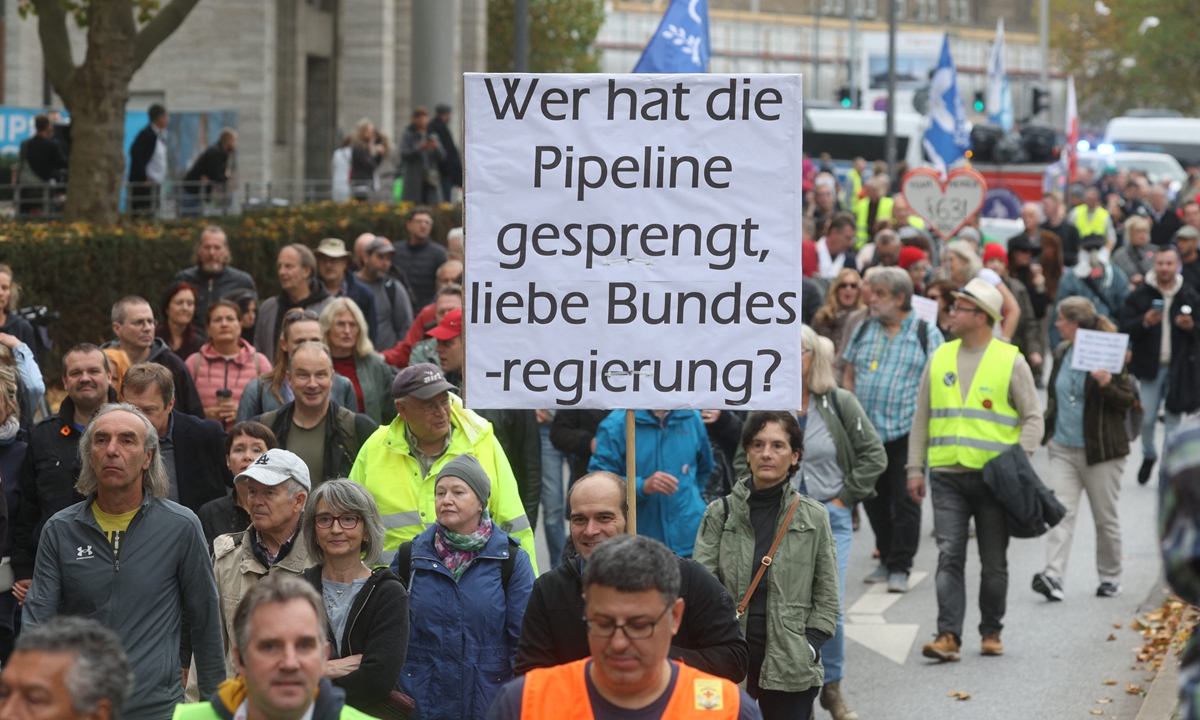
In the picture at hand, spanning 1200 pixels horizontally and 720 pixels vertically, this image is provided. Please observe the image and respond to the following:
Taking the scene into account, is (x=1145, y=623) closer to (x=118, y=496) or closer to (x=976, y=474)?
(x=976, y=474)

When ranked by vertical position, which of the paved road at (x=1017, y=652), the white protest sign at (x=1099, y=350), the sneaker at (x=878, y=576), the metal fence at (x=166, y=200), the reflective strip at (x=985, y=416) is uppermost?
the metal fence at (x=166, y=200)

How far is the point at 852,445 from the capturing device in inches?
339

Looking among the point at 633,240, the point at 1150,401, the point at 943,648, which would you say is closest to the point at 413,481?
the point at 633,240

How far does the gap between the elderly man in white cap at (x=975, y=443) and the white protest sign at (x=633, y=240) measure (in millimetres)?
3425

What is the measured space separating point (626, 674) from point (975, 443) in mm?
5744

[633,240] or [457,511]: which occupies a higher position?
[633,240]

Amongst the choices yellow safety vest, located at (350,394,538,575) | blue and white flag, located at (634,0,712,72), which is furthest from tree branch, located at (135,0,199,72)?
yellow safety vest, located at (350,394,538,575)

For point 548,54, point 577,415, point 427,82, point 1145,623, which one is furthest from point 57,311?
point 548,54

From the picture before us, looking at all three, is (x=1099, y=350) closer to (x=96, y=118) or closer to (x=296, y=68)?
(x=96, y=118)

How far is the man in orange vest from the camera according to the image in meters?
3.89

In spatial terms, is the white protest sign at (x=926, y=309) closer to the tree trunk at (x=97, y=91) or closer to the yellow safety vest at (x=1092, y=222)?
the tree trunk at (x=97, y=91)

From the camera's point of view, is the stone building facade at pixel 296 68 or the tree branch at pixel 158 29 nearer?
the tree branch at pixel 158 29

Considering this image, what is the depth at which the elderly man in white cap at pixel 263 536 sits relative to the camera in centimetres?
593

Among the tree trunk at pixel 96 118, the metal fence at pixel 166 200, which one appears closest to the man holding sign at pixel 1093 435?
the tree trunk at pixel 96 118
